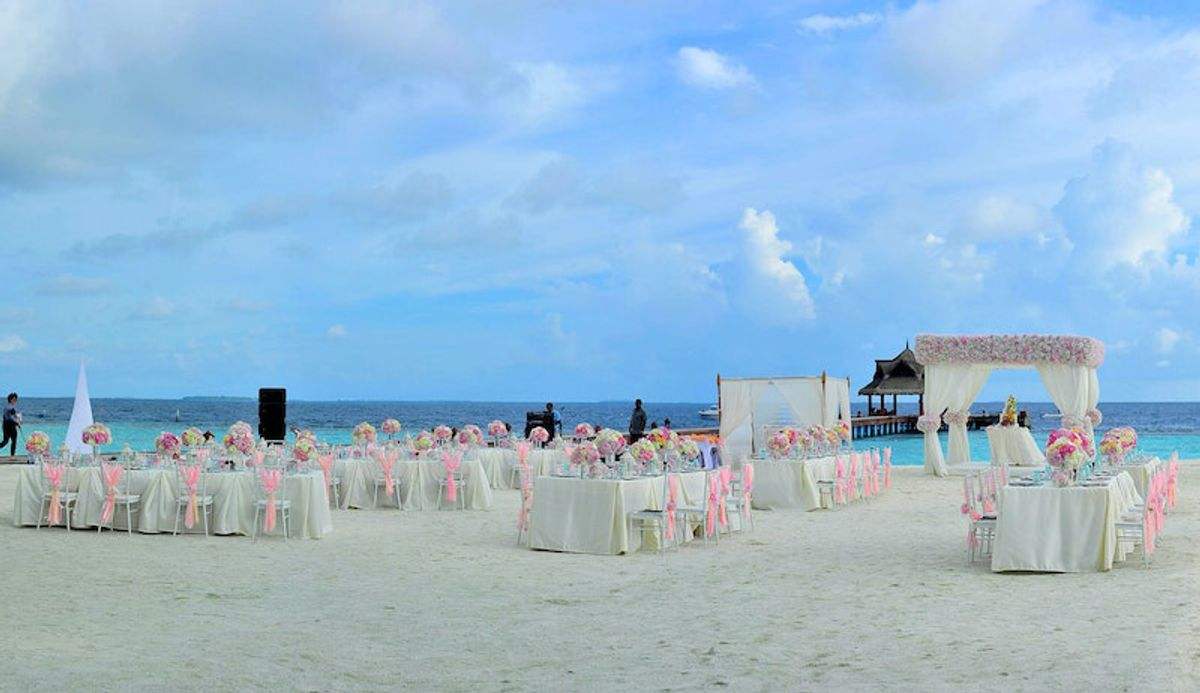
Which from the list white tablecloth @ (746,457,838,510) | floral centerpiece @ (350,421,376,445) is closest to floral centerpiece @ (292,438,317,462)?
floral centerpiece @ (350,421,376,445)

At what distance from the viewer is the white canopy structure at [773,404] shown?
2409cm

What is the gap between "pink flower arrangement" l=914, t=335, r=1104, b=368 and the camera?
2247cm

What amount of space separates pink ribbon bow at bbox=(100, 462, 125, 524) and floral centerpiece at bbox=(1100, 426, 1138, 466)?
1044cm

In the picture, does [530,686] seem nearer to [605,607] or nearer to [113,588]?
[605,607]

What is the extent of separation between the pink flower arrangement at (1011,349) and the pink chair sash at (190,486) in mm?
14449

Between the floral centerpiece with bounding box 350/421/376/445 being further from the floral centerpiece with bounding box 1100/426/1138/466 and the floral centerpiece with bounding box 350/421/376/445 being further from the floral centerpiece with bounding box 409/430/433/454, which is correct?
the floral centerpiece with bounding box 1100/426/1138/466

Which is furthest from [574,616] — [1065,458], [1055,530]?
[1065,458]

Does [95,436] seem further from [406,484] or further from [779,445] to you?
[779,445]

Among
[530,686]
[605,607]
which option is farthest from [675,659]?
[605,607]

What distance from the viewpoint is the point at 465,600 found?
29.8 ft

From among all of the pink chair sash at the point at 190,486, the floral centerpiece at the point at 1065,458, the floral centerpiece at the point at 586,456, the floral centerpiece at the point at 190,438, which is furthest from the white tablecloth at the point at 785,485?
the pink chair sash at the point at 190,486

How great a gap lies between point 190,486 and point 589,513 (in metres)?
4.31

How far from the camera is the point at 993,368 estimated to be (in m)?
23.6

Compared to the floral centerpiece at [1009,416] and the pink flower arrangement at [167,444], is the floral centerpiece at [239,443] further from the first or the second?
the floral centerpiece at [1009,416]
